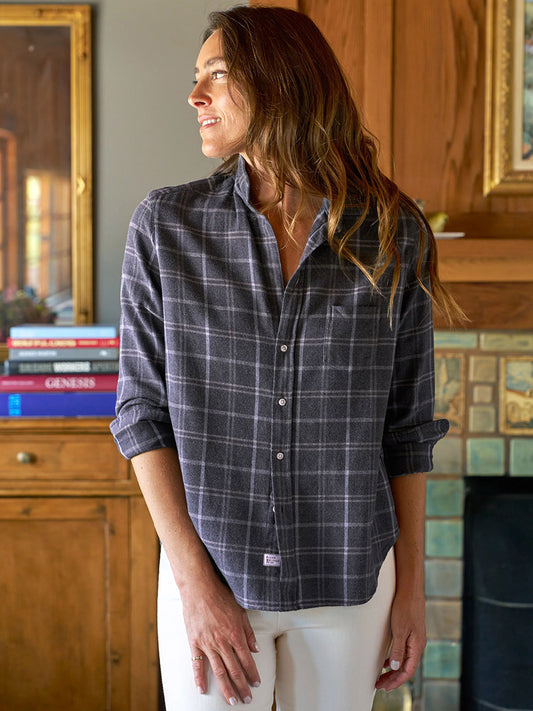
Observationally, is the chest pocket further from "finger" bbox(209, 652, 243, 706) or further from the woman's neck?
"finger" bbox(209, 652, 243, 706)

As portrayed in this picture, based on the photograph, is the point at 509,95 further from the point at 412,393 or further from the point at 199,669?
the point at 199,669

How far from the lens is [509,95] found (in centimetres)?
193

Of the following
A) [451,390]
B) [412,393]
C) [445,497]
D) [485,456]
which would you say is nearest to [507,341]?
[451,390]

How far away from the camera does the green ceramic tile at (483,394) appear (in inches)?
79.4

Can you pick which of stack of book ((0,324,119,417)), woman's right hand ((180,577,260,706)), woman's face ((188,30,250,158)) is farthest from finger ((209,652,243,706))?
stack of book ((0,324,119,417))

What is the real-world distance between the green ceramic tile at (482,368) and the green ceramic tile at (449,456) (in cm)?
17

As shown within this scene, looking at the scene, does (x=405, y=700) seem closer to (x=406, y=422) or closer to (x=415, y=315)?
(x=406, y=422)

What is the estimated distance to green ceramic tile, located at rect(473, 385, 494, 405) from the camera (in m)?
2.02

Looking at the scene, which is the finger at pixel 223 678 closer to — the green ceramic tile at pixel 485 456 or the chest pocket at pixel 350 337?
the chest pocket at pixel 350 337

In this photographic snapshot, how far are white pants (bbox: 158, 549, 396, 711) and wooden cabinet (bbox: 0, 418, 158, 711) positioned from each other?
92 centimetres

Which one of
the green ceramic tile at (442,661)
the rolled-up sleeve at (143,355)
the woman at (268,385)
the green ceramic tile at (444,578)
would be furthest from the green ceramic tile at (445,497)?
the rolled-up sleeve at (143,355)

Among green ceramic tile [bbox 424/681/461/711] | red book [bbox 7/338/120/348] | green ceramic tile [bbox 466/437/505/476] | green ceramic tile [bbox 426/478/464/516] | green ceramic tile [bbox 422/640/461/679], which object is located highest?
red book [bbox 7/338/120/348]

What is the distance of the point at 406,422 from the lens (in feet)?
3.65

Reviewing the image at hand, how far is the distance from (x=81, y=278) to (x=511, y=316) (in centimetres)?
127
